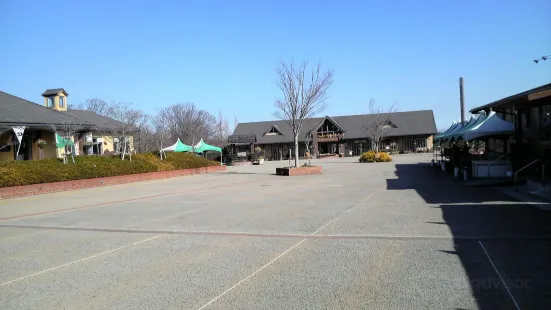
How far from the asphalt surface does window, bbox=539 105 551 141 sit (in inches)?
224

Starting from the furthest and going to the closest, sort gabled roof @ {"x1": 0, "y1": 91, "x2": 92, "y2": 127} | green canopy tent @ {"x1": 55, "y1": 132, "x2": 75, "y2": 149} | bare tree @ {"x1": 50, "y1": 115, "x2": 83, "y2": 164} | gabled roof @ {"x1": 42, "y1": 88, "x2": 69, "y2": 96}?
gabled roof @ {"x1": 42, "y1": 88, "x2": 69, "y2": 96} < green canopy tent @ {"x1": 55, "y1": 132, "x2": 75, "y2": 149} < bare tree @ {"x1": 50, "y1": 115, "x2": 83, "y2": 164} < gabled roof @ {"x1": 0, "y1": 91, "x2": 92, "y2": 127}

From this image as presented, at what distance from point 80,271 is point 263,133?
70505 mm

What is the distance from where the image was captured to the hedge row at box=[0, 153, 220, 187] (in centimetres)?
1913

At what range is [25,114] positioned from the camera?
1013 inches

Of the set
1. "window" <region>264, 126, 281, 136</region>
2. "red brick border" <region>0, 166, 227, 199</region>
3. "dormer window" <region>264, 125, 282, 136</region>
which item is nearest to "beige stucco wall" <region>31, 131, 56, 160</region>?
"red brick border" <region>0, 166, 227, 199</region>

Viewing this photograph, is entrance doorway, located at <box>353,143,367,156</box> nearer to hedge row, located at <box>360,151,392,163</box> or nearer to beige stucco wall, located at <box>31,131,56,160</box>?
hedge row, located at <box>360,151,392,163</box>

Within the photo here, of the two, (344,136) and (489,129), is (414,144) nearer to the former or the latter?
(344,136)

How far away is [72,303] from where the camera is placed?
4.98 m

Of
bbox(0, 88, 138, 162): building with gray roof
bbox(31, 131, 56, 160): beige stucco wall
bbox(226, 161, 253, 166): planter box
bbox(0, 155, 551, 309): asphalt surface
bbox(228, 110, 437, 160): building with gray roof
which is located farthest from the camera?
bbox(228, 110, 437, 160): building with gray roof

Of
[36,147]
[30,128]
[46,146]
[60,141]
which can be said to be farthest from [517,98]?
[46,146]

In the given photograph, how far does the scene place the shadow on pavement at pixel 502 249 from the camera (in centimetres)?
474

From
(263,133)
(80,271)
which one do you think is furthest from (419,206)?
(263,133)

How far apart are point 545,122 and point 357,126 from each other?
5717cm

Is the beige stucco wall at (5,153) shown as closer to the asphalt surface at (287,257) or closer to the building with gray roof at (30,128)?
the building with gray roof at (30,128)
